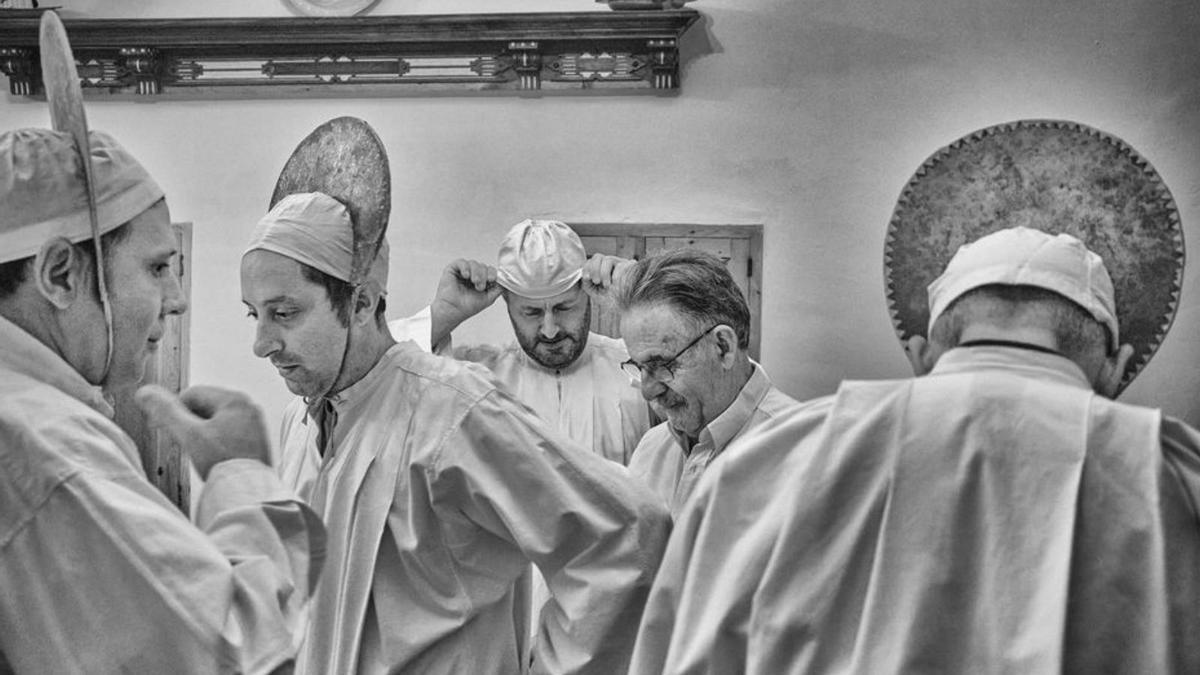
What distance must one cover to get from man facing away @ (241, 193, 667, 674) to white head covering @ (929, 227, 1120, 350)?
2.82 feet

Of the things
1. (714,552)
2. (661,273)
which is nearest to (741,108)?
(661,273)

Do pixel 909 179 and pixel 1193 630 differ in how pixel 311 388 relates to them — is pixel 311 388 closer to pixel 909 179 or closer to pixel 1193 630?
pixel 1193 630

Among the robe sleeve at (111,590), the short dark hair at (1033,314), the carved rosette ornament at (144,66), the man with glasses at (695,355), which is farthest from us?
the carved rosette ornament at (144,66)

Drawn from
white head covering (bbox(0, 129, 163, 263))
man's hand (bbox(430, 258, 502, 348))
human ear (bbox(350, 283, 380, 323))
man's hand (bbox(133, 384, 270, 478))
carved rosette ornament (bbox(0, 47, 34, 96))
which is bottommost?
man's hand (bbox(430, 258, 502, 348))

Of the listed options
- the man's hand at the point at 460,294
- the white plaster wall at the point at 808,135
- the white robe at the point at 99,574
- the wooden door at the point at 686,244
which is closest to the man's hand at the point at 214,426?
the white robe at the point at 99,574

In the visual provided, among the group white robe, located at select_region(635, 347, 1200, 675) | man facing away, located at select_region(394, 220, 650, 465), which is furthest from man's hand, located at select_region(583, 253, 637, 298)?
white robe, located at select_region(635, 347, 1200, 675)

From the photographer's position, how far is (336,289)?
3.00m

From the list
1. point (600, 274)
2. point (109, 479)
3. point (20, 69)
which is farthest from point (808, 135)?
point (109, 479)

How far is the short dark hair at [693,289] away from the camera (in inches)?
138

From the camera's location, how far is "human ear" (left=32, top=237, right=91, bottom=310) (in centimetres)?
209

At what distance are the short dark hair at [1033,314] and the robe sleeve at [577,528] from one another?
2.72 feet

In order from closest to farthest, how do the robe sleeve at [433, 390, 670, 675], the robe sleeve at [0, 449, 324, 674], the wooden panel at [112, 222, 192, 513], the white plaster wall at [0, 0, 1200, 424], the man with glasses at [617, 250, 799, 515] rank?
1. the robe sleeve at [0, 449, 324, 674]
2. the robe sleeve at [433, 390, 670, 675]
3. the man with glasses at [617, 250, 799, 515]
4. the white plaster wall at [0, 0, 1200, 424]
5. the wooden panel at [112, 222, 192, 513]

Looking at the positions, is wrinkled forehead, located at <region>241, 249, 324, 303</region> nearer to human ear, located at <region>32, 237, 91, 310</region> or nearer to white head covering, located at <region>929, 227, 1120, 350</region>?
human ear, located at <region>32, 237, 91, 310</region>

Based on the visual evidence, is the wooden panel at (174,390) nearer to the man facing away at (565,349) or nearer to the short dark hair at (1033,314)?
the man facing away at (565,349)
